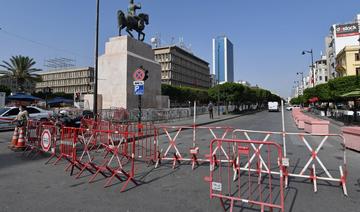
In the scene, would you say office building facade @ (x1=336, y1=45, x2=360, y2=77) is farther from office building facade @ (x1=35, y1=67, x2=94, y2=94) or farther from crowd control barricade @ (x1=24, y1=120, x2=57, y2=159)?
office building facade @ (x1=35, y1=67, x2=94, y2=94)

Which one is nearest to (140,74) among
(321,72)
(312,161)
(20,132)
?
(20,132)

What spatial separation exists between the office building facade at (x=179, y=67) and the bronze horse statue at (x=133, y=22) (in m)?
81.3

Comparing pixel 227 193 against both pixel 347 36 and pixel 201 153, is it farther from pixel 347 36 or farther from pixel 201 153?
pixel 347 36

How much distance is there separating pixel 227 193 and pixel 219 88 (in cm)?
3928

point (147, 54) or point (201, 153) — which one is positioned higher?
point (147, 54)

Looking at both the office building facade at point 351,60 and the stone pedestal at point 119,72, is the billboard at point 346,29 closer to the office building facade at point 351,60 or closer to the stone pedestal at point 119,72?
the office building facade at point 351,60

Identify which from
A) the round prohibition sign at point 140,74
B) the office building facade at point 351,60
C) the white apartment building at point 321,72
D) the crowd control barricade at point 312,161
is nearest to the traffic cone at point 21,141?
the round prohibition sign at point 140,74

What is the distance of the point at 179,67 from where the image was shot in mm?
116812

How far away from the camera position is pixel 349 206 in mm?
4340

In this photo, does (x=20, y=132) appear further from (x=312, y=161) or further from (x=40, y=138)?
(x=312, y=161)

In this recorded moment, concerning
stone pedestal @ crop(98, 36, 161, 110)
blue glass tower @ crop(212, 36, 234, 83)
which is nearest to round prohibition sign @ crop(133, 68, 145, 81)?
stone pedestal @ crop(98, 36, 161, 110)

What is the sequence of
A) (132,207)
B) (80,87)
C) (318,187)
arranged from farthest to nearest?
(80,87) < (318,187) < (132,207)

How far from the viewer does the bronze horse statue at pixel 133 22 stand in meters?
25.4

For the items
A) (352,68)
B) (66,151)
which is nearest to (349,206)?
(66,151)
